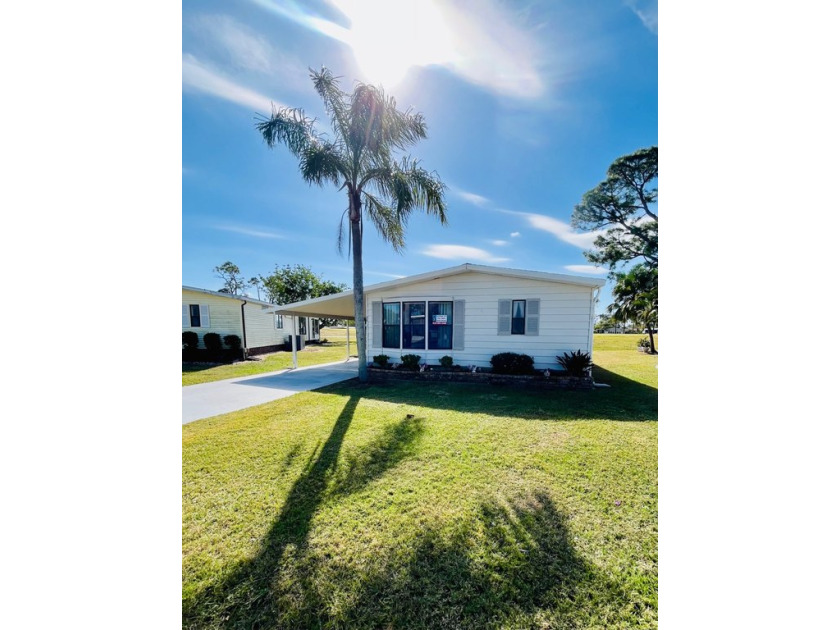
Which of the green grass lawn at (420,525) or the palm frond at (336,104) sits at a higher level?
the palm frond at (336,104)

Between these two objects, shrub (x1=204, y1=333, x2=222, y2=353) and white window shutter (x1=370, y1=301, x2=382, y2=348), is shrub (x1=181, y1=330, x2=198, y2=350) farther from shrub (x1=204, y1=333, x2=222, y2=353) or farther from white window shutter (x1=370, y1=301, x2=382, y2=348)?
white window shutter (x1=370, y1=301, x2=382, y2=348)

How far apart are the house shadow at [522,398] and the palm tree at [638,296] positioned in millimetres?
6985

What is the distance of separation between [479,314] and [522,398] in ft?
9.64

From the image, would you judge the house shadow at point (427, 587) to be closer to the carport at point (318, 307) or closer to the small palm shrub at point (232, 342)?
the carport at point (318, 307)

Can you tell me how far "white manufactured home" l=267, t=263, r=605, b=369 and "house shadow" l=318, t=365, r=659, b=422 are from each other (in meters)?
1.27

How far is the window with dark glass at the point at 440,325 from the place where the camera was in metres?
8.99

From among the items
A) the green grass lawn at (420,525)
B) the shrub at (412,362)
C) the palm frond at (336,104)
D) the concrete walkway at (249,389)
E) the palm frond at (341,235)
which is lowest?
the concrete walkway at (249,389)

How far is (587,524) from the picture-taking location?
2.25 metres

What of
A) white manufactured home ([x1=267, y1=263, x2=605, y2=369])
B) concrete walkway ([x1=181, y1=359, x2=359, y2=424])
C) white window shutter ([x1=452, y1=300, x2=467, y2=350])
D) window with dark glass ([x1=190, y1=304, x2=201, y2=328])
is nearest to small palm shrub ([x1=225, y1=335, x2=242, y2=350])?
window with dark glass ([x1=190, y1=304, x2=201, y2=328])

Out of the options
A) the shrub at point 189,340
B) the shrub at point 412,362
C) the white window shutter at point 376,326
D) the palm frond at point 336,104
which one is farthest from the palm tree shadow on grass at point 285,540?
the shrub at point 189,340

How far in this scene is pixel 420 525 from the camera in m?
2.24

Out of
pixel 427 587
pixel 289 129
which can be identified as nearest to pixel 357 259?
pixel 289 129
